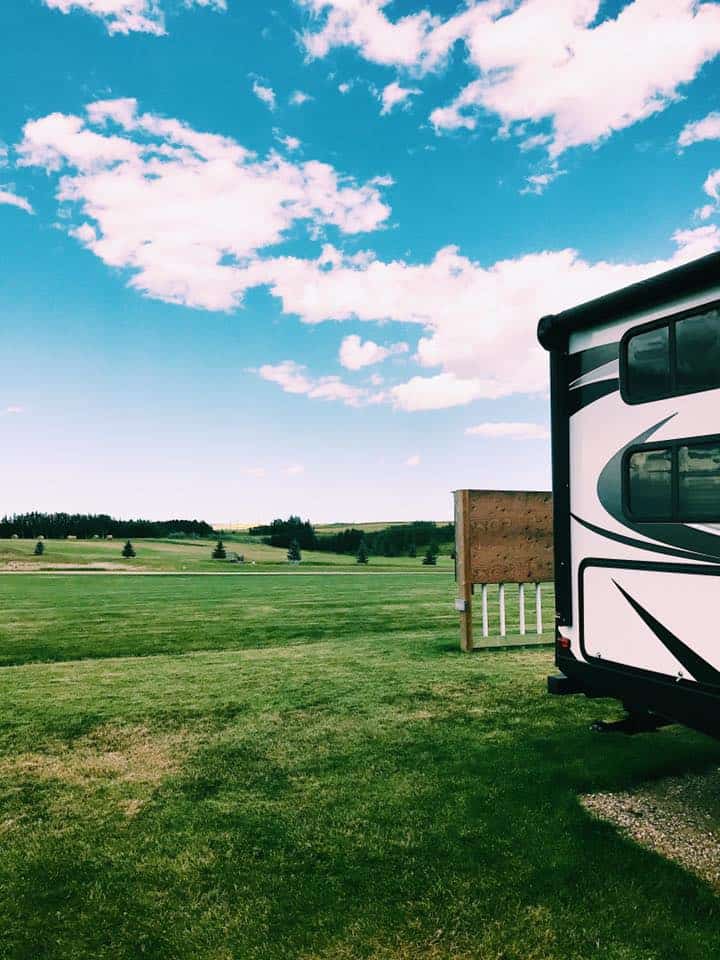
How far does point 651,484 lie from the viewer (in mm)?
4477

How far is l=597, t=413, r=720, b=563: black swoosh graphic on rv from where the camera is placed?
4.04 meters

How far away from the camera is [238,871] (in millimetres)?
3736

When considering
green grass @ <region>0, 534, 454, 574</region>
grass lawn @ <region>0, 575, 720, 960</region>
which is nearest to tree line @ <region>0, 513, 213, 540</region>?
green grass @ <region>0, 534, 454, 574</region>

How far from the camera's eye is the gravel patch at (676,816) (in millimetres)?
3902

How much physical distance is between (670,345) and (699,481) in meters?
0.93

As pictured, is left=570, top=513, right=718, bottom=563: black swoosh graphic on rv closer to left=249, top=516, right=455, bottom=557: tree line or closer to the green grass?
the green grass

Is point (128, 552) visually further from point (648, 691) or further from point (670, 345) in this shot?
point (670, 345)

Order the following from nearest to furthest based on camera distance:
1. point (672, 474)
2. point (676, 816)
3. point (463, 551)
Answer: point (672, 474)
point (676, 816)
point (463, 551)

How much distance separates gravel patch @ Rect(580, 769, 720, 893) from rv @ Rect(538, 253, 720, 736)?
1.67ft

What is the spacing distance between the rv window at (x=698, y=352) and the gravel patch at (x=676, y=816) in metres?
2.84

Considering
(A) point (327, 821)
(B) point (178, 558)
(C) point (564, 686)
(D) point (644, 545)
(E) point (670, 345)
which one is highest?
(E) point (670, 345)

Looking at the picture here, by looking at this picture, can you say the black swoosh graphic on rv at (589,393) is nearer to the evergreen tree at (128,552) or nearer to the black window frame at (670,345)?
the black window frame at (670,345)

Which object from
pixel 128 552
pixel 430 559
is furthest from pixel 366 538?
pixel 128 552

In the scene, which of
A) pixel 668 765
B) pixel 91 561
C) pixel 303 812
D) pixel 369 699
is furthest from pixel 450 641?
pixel 91 561
